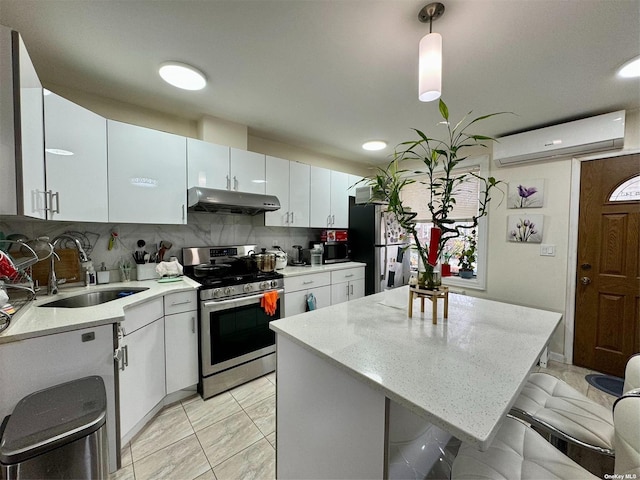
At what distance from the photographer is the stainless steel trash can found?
91 centimetres

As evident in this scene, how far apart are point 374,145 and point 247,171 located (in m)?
1.69

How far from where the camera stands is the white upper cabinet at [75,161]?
5.07 ft

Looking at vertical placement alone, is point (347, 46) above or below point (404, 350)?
above

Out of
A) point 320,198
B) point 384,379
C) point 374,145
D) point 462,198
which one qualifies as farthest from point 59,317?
point 462,198

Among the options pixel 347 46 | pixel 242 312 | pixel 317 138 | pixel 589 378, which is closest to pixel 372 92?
pixel 347 46

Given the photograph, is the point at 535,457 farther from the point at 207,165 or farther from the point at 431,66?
the point at 207,165

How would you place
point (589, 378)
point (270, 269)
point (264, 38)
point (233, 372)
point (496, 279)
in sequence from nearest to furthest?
point (264, 38) < point (233, 372) < point (589, 378) < point (270, 269) < point (496, 279)

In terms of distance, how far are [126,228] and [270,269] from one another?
4.44ft

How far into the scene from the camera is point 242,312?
2.27 m

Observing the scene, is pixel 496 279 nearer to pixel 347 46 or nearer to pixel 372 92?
pixel 372 92

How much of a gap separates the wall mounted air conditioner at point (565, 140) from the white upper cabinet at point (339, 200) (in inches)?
72.3

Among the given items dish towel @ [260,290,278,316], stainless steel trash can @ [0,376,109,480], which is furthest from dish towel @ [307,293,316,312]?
stainless steel trash can @ [0,376,109,480]

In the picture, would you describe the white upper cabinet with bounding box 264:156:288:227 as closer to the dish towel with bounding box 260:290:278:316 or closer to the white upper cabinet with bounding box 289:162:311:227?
the white upper cabinet with bounding box 289:162:311:227

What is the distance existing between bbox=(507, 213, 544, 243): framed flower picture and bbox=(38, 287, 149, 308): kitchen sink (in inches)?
148
